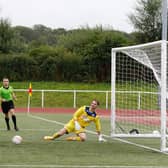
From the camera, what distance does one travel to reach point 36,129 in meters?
21.1

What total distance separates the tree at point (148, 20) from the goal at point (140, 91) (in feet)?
73.2

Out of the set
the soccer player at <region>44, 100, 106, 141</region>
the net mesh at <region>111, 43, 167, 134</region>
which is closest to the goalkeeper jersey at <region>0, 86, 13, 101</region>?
the net mesh at <region>111, 43, 167, 134</region>

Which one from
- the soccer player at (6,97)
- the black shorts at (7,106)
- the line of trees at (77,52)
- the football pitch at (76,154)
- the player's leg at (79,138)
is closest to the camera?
the football pitch at (76,154)

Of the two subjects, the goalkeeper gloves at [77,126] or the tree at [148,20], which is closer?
the goalkeeper gloves at [77,126]

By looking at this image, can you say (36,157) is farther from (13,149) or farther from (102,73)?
(102,73)

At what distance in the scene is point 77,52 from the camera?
180 ft

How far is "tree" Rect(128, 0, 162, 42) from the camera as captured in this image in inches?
2178

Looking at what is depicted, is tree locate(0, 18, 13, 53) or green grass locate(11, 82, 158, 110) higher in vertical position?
tree locate(0, 18, 13, 53)

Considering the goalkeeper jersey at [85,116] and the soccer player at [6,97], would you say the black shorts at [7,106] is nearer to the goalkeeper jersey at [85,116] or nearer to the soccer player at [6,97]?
the soccer player at [6,97]

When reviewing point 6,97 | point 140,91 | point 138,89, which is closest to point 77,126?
point 6,97

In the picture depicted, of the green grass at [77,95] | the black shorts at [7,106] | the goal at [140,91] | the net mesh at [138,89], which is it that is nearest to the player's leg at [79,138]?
the goal at [140,91]

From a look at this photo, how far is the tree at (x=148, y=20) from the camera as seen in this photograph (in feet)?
181

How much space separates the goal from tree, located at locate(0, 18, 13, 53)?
2537 cm

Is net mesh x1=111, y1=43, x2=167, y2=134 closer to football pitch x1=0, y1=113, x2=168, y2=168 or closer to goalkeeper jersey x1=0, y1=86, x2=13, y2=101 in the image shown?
football pitch x1=0, y1=113, x2=168, y2=168
